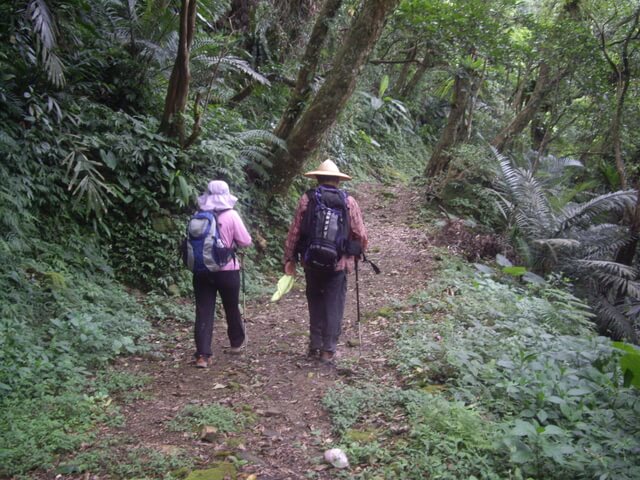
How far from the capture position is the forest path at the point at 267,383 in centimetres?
343

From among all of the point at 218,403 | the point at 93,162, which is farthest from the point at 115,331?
the point at 93,162

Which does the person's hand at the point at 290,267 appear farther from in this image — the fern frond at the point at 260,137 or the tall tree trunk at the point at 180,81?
the fern frond at the point at 260,137

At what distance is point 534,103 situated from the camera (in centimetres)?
1313

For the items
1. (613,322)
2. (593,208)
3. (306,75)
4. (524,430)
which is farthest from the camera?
(593,208)

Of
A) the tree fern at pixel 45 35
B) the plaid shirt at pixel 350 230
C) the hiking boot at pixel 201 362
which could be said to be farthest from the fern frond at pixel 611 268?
the tree fern at pixel 45 35

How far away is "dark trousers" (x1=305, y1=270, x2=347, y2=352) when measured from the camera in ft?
16.0

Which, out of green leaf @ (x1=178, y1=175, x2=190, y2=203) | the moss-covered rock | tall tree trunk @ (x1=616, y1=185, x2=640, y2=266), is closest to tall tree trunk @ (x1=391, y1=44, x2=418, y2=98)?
tall tree trunk @ (x1=616, y1=185, x2=640, y2=266)

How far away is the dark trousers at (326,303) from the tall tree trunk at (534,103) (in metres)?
9.63

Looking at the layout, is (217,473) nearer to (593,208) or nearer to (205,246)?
(205,246)

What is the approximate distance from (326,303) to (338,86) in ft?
15.2

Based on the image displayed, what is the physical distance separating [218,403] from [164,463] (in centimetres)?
94

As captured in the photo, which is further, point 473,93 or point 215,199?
point 473,93

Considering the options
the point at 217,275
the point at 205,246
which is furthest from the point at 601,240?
the point at 205,246

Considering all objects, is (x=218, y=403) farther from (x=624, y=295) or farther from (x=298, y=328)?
(x=624, y=295)
